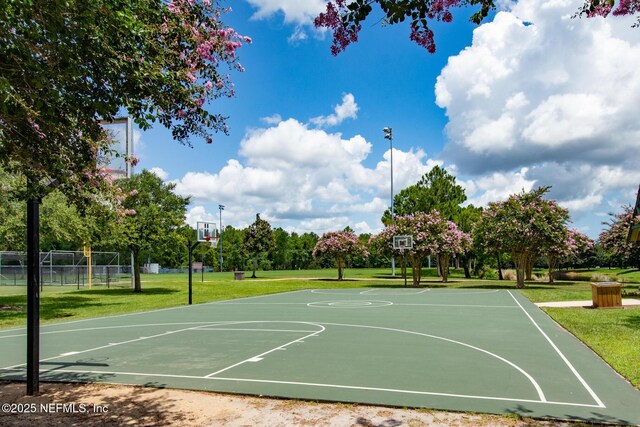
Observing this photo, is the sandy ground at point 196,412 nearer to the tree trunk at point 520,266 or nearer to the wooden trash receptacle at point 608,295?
the wooden trash receptacle at point 608,295

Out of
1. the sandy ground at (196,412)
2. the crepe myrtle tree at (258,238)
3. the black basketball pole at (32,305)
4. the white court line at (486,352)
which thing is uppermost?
the crepe myrtle tree at (258,238)

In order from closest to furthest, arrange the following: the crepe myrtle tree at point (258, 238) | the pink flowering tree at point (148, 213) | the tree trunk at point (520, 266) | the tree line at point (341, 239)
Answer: the tree line at point (341, 239) < the pink flowering tree at point (148, 213) < the tree trunk at point (520, 266) < the crepe myrtle tree at point (258, 238)

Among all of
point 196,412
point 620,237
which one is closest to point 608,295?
point 620,237

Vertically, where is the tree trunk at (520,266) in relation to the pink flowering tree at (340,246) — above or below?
below

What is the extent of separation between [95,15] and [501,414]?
5823mm

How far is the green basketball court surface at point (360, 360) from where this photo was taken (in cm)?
632

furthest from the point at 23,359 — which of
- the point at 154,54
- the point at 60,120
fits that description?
A: the point at 154,54

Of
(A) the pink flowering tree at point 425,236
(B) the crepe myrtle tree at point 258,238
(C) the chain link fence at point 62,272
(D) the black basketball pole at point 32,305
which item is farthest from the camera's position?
(B) the crepe myrtle tree at point 258,238

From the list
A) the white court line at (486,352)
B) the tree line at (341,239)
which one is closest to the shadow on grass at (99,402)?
the white court line at (486,352)

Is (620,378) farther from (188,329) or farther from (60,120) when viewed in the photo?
(188,329)

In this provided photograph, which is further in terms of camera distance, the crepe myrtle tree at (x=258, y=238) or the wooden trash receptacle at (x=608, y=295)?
the crepe myrtle tree at (x=258, y=238)

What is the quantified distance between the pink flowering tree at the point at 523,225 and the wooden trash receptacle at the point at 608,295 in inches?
439

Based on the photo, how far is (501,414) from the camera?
5.57 m

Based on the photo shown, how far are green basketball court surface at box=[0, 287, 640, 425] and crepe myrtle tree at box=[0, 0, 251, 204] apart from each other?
3.52m
